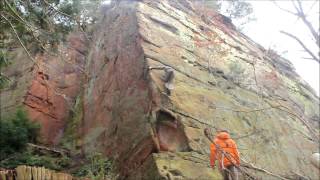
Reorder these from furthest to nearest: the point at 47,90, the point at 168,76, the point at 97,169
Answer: the point at 47,90
the point at 168,76
the point at 97,169

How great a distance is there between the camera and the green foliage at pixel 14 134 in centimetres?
1179

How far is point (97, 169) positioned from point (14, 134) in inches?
127

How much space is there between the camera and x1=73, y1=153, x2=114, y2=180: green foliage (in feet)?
31.7

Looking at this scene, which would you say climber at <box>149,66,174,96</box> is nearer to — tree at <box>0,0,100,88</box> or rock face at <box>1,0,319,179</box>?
rock face at <box>1,0,319,179</box>

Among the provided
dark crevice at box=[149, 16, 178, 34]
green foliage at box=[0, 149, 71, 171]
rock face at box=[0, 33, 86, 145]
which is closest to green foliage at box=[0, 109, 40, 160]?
green foliage at box=[0, 149, 71, 171]

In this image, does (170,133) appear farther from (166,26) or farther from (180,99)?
(166,26)

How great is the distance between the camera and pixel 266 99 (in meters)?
14.2

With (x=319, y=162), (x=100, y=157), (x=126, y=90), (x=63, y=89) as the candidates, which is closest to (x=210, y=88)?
(x=126, y=90)

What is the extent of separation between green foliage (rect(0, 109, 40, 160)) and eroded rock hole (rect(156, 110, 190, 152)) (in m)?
4.40

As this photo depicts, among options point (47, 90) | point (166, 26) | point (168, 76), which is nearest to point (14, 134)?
point (47, 90)

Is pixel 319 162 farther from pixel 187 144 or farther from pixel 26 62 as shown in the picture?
pixel 26 62

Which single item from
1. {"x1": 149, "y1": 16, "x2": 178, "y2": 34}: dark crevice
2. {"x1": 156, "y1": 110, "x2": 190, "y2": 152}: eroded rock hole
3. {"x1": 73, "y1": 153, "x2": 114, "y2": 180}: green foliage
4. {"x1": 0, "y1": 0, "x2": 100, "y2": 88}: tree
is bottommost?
{"x1": 73, "y1": 153, "x2": 114, "y2": 180}: green foliage

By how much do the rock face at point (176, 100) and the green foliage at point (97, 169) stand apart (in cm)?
27

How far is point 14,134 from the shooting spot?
12.1 m
